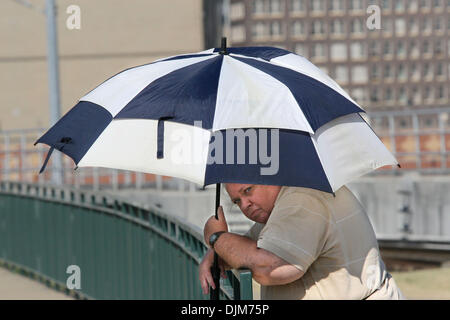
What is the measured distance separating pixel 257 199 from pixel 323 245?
0.38 m

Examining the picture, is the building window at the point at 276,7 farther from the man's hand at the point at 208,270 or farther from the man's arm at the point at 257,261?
the man's arm at the point at 257,261

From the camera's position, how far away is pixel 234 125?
381cm

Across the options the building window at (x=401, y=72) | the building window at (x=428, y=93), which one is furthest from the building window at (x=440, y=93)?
the building window at (x=401, y=72)

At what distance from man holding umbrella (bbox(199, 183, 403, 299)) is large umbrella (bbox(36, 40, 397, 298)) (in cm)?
10

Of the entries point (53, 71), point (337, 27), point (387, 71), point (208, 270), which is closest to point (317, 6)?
point (337, 27)

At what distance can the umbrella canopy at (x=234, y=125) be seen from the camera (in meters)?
3.76

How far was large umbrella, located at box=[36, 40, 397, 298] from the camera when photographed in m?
3.76

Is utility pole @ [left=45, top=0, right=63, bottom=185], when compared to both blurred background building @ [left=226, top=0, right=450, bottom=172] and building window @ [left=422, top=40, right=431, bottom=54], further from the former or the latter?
building window @ [left=422, top=40, right=431, bottom=54]

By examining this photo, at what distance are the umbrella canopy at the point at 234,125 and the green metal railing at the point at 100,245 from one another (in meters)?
0.48

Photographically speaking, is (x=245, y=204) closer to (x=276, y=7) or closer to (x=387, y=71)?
(x=276, y=7)

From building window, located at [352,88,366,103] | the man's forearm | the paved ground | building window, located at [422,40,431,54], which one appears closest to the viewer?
the man's forearm

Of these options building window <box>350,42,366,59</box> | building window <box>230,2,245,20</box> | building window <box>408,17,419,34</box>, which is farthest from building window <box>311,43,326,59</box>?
building window <box>408,17,419,34</box>

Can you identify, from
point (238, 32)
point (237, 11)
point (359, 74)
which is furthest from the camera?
point (359, 74)

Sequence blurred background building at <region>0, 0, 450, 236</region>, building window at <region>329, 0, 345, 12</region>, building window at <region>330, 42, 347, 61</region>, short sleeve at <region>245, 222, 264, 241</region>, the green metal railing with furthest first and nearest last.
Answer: building window at <region>329, 0, 345, 12</region>
building window at <region>330, 42, 347, 61</region>
blurred background building at <region>0, 0, 450, 236</region>
the green metal railing
short sleeve at <region>245, 222, 264, 241</region>
